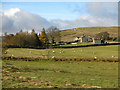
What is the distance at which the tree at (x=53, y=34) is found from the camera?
469 feet

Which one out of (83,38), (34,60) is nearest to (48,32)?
(83,38)

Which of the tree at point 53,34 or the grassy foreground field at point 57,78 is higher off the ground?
the tree at point 53,34

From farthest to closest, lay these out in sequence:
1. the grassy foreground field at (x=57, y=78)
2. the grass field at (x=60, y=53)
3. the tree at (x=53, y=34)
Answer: the tree at (x=53, y=34), the grass field at (x=60, y=53), the grassy foreground field at (x=57, y=78)

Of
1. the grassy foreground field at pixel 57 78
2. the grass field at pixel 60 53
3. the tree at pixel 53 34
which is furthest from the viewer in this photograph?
the tree at pixel 53 34

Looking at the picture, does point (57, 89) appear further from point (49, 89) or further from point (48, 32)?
point (48, 32)

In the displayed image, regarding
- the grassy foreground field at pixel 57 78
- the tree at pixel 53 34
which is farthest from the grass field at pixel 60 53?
the tree at pixel 53 34

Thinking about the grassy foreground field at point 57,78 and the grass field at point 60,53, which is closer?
the grassy foreground field at point 57,78

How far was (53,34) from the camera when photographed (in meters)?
144

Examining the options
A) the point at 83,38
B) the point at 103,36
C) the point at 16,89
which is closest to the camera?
the point at 16,89

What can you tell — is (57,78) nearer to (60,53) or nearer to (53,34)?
(60,53)

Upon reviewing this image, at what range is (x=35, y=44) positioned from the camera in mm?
100750

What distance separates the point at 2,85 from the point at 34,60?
79.3ft

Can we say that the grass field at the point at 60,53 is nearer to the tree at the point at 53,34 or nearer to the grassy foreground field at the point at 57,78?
the grassy foreground field at the point at 57,78

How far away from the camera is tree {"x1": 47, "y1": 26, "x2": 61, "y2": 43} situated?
142875 mm
